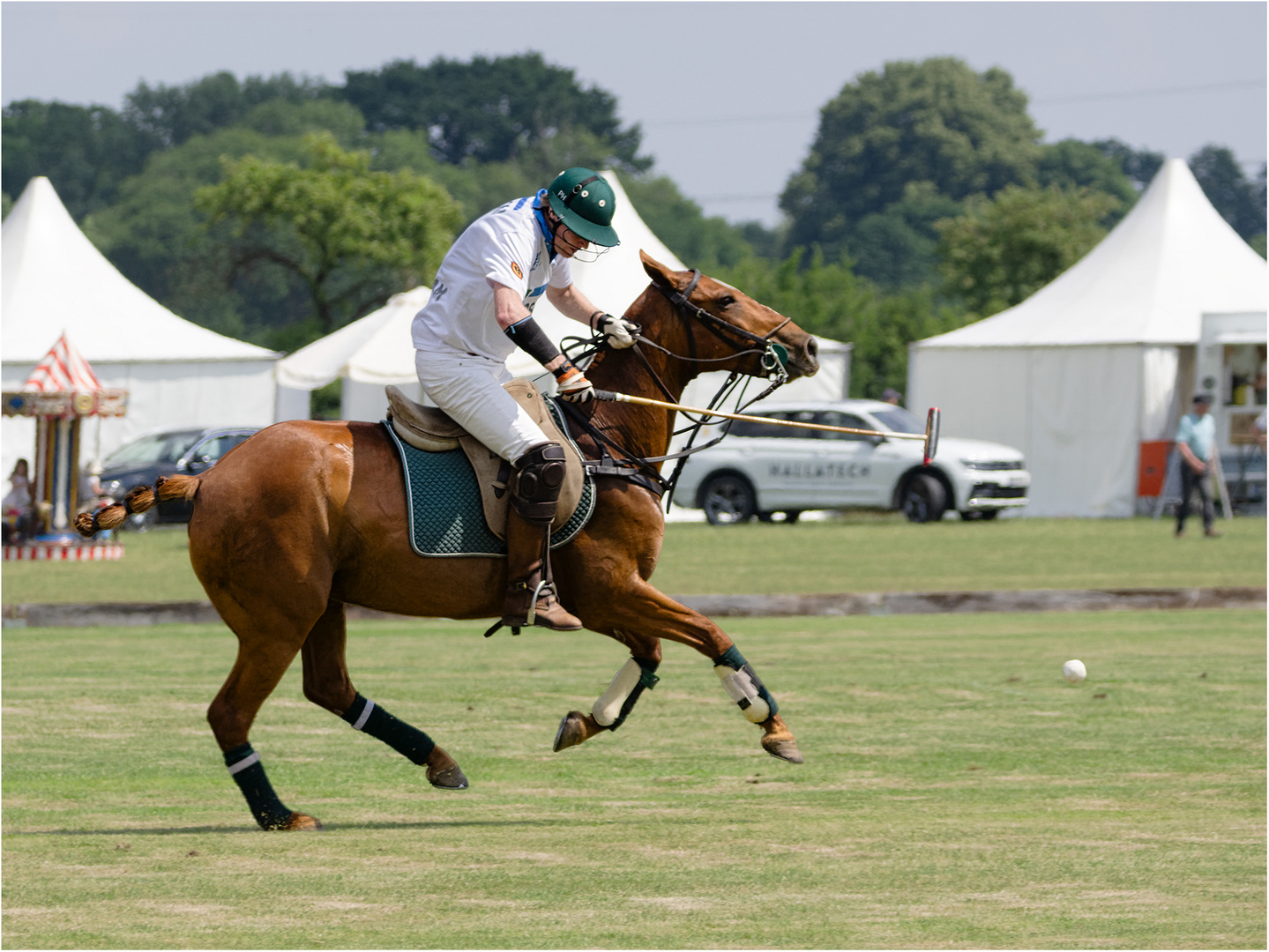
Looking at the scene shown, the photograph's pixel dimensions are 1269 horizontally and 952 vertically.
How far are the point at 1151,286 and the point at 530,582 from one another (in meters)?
27.5

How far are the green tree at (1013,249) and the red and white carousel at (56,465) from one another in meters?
37.6

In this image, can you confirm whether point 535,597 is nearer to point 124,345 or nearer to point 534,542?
point 534,542

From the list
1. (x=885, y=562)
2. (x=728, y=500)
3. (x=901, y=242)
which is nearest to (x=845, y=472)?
(x=728, y=500)

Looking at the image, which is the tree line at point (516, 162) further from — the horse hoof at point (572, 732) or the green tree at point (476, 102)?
the horse hoof at point (572, 732)

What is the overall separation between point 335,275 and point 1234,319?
2422 inches

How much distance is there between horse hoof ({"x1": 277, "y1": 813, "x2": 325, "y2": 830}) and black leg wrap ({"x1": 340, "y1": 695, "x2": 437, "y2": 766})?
1.80 feet

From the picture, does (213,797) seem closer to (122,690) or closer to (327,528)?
(327,528)

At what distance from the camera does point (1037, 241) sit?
5978 cm

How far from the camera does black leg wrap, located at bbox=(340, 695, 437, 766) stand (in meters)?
8.30

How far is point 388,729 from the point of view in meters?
8.32

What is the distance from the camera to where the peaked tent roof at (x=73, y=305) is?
34.4 m

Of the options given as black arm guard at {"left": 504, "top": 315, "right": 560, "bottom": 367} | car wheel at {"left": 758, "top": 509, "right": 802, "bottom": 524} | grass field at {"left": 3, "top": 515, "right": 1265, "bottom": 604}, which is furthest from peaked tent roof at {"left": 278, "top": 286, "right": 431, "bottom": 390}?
black arm guard at {"left": 504, "top": 315, "right": 560, "bottom": 367}

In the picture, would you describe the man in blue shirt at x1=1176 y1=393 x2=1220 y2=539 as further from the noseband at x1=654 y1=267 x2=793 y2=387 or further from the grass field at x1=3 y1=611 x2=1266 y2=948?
the noseband at x1=654 y1=267 x2=793 y2=387

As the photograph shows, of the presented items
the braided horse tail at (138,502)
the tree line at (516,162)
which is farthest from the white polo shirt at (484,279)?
the tree line at (516,162)
